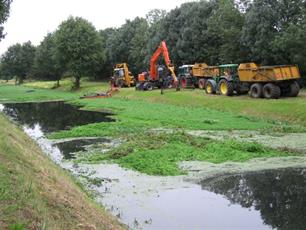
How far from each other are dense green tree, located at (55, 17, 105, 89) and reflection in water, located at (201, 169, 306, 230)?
64.5 meters

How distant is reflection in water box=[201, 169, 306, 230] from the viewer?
40.2ft

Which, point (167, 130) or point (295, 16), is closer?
point (167, 130)

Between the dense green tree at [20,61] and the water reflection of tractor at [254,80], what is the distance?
9642 centimetres

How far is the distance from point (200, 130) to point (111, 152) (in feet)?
27.5

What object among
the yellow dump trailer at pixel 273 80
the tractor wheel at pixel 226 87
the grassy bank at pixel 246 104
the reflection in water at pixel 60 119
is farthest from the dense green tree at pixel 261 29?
the reflection in water at pixel 60 119

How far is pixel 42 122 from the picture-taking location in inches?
1550

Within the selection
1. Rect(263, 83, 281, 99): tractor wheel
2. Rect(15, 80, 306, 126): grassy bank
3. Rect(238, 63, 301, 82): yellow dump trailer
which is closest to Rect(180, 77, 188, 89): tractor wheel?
Rect(15, 80, 306, 126): grassy bank

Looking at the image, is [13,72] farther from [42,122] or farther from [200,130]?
[200,130]

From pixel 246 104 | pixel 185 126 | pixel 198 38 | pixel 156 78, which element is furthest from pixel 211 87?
pixel 198 38

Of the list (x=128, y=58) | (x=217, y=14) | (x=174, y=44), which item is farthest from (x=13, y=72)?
(x=217, y=14)

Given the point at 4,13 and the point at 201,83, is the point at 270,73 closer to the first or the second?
the point at 201,83

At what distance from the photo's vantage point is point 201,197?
1442 centimetres

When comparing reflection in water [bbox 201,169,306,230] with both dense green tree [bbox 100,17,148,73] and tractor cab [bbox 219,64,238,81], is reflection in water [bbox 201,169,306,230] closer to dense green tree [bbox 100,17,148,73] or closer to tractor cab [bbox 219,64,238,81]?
tractor cab [bbox 219,64,238,81]

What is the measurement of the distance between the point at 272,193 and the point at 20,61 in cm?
13007
